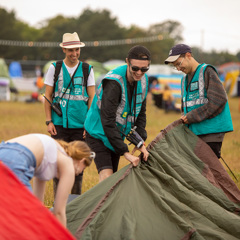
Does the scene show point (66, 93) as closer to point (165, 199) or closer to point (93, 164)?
point (165, 199)

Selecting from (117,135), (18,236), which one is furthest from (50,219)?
(117,135)

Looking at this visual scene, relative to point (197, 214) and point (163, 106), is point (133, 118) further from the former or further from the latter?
point (163, 106)

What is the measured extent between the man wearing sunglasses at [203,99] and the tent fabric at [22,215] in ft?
8.46

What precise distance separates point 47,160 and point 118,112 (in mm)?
1341

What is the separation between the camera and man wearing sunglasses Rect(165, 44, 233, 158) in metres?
4.77

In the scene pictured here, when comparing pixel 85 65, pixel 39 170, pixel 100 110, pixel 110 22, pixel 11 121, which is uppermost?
pixel 110 22

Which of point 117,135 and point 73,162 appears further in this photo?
point 117,135

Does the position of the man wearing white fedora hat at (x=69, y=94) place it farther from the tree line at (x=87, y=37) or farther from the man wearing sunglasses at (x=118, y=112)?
the tree line at (x=87, y=37)

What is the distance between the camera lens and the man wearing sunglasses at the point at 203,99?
4773 millimetres

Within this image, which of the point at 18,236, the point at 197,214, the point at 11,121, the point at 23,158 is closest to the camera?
the point at 18,236

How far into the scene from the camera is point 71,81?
5.28 m

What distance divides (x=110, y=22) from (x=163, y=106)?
50.3 meters

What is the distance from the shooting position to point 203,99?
4875 millimetres

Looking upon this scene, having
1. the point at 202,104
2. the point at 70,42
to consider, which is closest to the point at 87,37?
the point at 70,42
